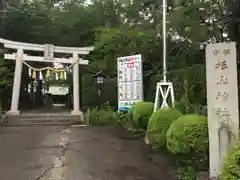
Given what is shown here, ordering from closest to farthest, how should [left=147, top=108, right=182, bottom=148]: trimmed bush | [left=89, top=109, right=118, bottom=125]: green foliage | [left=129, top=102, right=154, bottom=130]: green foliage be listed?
[left=147, top=108, right=182, bottom=148]: trimmed bush, [left=129, top=102, right=154, bottom=130]: green foliage, [left=89, top=109, right=118, bottom=125]: green foliage

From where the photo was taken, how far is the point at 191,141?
6.35m

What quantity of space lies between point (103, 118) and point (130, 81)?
302cm

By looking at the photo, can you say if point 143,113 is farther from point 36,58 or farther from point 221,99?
point 36,58

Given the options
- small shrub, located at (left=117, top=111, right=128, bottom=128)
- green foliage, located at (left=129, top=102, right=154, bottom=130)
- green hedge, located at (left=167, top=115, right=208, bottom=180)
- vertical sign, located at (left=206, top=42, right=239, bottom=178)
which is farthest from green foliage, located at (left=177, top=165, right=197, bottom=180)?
small shrub, located at (left=117, top=111, right=128, bottom=128)

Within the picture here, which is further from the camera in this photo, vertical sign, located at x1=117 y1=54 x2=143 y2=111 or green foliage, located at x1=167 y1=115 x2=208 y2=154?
vertical sign, located at x1=117 y1=54 x2=143 y2=111

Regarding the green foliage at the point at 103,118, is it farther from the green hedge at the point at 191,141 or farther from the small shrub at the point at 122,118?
the green hedge at the point at 191,141

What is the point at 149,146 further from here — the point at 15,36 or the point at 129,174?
the point at 15,36

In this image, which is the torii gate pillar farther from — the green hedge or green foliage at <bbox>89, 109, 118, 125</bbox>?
the green hedge

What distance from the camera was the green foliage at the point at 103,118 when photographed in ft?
53.0

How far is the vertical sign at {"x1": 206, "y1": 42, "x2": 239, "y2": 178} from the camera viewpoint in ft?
17.8

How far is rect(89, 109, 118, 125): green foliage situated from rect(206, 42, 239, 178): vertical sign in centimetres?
1032

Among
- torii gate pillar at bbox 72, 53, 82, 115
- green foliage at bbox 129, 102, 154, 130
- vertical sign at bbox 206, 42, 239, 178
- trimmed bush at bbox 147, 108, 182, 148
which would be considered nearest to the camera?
vertical sign at bbox 206, 42, 239, 178

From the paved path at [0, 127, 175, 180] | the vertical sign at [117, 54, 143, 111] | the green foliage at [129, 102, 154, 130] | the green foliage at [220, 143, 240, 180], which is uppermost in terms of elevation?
the vertical sign at [117, 54, 143, 111]

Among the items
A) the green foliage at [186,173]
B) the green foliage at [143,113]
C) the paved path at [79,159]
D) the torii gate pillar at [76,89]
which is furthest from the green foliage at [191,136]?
the torii gate pillar at [76,89]
